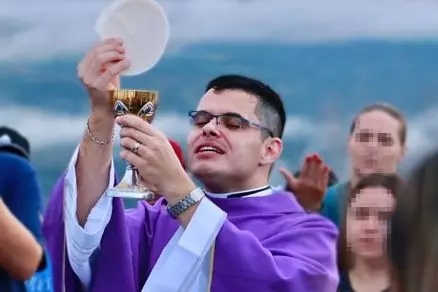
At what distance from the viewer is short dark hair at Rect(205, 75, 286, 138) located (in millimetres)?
2367

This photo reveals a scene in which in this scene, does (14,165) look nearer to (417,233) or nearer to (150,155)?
(150,155)

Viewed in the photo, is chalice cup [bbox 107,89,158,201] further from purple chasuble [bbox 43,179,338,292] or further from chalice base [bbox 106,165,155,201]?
purple chasuble [bbox 43,179,338,292]

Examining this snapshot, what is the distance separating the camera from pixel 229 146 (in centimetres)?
226

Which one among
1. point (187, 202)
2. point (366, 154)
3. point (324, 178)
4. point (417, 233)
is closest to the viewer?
point (417, 233)

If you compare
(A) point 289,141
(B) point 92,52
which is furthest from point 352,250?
(A) point 289,141

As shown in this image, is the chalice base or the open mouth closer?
the chalice base

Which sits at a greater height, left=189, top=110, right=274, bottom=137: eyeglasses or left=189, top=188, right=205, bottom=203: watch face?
left=189, top=110, right=274, bottom=137: eyeglasses

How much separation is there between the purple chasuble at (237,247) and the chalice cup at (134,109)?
121 mm

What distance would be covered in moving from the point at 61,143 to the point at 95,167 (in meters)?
2.04

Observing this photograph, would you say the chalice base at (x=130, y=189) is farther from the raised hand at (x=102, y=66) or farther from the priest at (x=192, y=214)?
the raised hand at (x=102, y=66)

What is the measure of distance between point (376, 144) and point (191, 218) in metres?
1.19

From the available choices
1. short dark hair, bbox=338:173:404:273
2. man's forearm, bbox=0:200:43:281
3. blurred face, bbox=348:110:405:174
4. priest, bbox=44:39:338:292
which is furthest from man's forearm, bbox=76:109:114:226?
blurred face, bbox=348:110:405:174

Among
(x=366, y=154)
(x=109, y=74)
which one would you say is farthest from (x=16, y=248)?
(x=366, y=154)

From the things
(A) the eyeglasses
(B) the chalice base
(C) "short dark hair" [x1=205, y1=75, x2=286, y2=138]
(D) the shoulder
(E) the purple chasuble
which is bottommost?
(E) the purple chasuble
